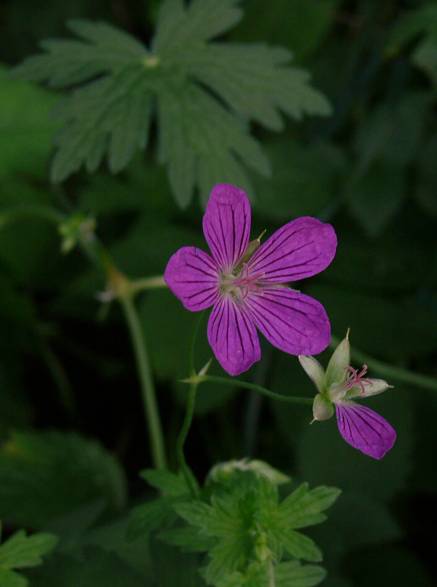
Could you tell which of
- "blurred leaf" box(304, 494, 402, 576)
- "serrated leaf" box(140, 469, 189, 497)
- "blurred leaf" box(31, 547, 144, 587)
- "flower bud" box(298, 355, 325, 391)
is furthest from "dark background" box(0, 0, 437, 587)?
"flower bud" box(298, 355, 325, 391)

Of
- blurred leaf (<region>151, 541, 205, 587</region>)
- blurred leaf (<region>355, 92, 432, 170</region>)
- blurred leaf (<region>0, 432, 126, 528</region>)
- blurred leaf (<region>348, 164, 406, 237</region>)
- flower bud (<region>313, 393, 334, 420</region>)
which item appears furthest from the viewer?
blurred leaf (<region>355, 92, 432, 170</region>)

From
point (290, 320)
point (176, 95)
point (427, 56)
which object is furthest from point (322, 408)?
point (427, 56)

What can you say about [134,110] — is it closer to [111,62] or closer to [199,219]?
[111,62]

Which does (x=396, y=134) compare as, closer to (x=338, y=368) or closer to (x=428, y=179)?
(x=428, y=179)

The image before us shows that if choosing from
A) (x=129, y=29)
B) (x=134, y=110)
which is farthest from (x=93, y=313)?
(x=129, y=29)

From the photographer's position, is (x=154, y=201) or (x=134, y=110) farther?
(x=154, y=201)

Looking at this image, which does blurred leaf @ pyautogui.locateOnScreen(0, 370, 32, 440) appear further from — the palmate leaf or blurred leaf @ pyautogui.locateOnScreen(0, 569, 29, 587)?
blurred leaf @ pyautogui.locateOnScreen(0, 569, 29, 587)
